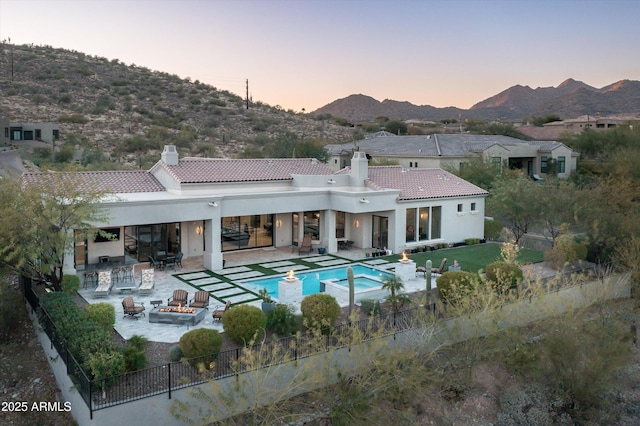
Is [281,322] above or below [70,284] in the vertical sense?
below

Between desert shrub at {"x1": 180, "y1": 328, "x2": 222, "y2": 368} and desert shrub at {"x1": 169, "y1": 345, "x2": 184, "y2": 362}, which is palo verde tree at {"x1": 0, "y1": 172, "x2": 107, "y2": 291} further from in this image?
desert shrub at {"x1": 180, "y1": 328, "x2": 222, "y2": 368}

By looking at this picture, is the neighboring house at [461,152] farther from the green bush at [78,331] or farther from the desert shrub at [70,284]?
the green bush at [78,331]

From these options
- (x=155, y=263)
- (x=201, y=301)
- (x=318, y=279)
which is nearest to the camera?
(x=201, y=301)

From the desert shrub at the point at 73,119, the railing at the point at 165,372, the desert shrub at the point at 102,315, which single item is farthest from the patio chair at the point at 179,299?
the desert shrub at the point at 73,119

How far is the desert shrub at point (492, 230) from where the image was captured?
33.3 meters

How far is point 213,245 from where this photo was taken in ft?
83.5

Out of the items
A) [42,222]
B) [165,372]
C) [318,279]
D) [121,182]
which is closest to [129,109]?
[121,182]

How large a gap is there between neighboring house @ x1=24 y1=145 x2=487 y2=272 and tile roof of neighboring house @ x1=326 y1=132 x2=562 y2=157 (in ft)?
51.5

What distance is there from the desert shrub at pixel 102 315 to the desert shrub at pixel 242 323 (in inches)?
141

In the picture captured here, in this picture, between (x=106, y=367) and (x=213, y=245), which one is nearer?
(x=106, y=367)

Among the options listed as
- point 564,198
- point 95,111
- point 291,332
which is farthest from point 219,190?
point 95,111

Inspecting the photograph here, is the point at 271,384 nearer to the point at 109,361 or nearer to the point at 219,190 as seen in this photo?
the point at 109,361

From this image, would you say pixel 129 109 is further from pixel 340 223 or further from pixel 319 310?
pixel 319 310

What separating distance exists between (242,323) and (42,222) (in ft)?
25.5
